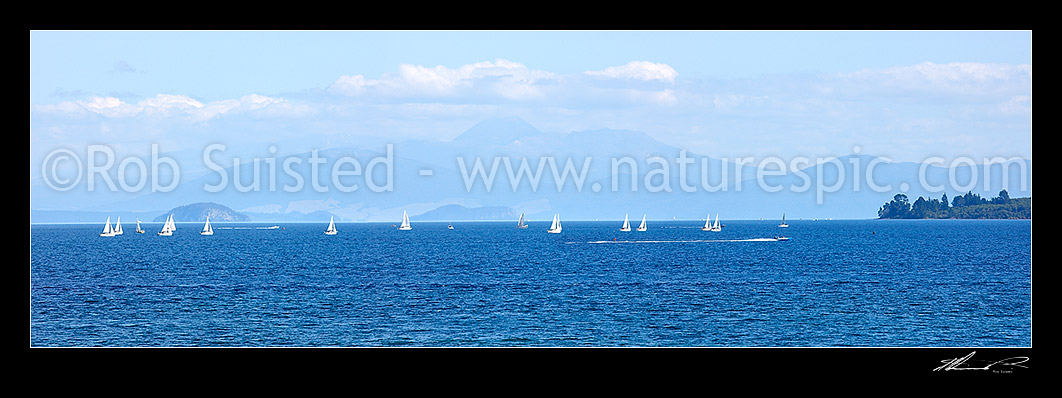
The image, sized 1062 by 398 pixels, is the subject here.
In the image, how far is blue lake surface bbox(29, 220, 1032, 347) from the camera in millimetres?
41562

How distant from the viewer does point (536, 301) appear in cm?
5500

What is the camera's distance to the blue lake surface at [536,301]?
4156 centimetres
